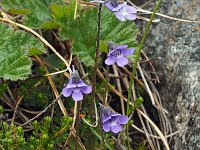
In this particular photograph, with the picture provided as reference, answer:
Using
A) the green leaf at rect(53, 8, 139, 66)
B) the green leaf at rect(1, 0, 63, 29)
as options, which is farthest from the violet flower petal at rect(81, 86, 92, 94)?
the green leaf at rect(1, 0, 63, 29)

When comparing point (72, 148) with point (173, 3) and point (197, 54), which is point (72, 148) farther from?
point (173, 3)

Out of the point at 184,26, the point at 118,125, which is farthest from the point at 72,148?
the point at 184,26

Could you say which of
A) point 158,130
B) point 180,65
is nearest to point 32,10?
point 180,65

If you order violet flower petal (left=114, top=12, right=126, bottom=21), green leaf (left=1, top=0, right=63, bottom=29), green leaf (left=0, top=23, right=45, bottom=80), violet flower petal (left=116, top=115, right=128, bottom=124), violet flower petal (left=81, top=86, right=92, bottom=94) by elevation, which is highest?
violet flower petal (left=114, top=12, right=126, bottom=21)

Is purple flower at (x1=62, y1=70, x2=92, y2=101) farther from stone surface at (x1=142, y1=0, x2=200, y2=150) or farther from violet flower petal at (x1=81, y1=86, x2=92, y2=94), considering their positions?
stone surface at (x1=142, y1=0, x2=200, y2=150)

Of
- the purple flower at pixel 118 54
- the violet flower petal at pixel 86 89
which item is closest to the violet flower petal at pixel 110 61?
the purple flower at pixel 118 54
